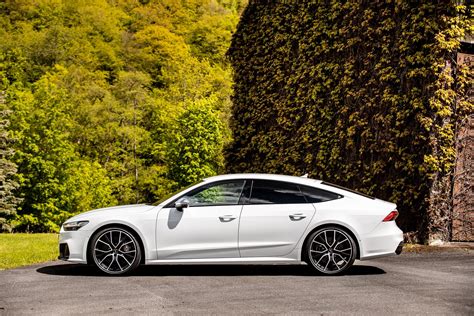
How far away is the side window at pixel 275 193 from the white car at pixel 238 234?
0.04 meters

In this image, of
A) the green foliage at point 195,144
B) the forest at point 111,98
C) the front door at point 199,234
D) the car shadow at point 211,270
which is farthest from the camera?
the green foliage at point 195,144

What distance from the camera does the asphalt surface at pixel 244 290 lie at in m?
6.64

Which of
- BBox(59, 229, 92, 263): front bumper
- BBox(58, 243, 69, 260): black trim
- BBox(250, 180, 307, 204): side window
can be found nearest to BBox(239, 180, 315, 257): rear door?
BBox(250, 180, 307, 204): side window

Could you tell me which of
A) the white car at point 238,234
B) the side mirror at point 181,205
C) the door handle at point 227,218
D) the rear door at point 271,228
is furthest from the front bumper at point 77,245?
the rear door at point 271,228

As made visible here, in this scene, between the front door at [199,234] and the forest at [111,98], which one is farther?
the forest at [111,98]

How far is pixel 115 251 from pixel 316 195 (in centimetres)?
276

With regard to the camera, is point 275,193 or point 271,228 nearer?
point 271,228

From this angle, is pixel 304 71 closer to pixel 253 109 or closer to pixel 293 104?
pixel 293 104

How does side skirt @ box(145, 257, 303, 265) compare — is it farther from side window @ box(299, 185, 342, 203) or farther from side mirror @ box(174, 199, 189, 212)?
side window @ box(299, 185, 342, 203)

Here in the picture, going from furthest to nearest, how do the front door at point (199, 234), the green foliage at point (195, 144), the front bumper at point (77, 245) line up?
the green foliage at point (195, 144) → the front bumper at point (77, 245) → the front door at point (199, 234)

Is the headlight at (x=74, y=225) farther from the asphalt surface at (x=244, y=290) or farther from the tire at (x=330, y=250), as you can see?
the tire at (x=330, y=250)

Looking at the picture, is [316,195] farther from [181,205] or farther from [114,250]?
[114,250]

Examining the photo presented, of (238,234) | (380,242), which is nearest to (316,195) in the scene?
(380,242)

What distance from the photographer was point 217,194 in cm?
902
